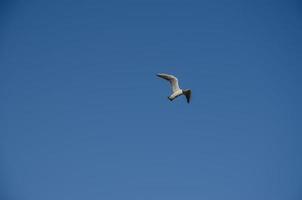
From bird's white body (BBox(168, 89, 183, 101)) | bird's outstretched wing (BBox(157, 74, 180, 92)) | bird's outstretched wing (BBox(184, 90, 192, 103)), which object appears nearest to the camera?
bird's outstretched wing (BBox(157, 74, 180, 92))

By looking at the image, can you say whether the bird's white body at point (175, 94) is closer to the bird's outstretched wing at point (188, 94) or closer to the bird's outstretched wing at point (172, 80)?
the bird's outstretched wing at point (172, 80)

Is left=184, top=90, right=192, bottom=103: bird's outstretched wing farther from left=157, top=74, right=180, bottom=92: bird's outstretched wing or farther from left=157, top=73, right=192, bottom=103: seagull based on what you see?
left=157, top=74, right=180, bottom=92: bird's outstretched wing

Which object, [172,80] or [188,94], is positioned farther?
[188,94]

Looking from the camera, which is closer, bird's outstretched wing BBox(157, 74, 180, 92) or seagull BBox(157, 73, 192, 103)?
bird's outstretched wing BBox(157, 74, 180, 92)

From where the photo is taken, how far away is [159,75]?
513 feet

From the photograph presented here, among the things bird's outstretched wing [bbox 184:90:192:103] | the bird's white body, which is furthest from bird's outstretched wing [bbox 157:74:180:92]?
bird's outstretched wing [bbox 184:90:192:103]

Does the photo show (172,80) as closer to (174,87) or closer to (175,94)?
(174,87)

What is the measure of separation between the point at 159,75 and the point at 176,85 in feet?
6.44

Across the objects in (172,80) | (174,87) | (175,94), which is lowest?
(175,94)

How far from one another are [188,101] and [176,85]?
229 centimetres

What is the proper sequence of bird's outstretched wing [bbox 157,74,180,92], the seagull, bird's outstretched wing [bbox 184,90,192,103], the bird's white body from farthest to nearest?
1. bird's outstretched wing [bbox 184,90,192,103]
2. the bird's white body
3. the seagull
4. bird's outstretched wing [bbox 157,74,180,92]

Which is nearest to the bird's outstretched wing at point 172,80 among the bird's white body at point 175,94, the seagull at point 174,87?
the seagull at point 174,87

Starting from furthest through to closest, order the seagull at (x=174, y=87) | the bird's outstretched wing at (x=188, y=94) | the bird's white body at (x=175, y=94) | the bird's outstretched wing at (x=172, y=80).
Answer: the bird's outstretched wing at (x=188, y=94)
the bird's white body at (x=175, y=94)
the seagull at (x=174, y=87)
the bird's outstretched wing at (x=172, y=80)

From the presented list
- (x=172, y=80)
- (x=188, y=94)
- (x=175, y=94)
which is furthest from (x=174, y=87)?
(x=188, y=94)
